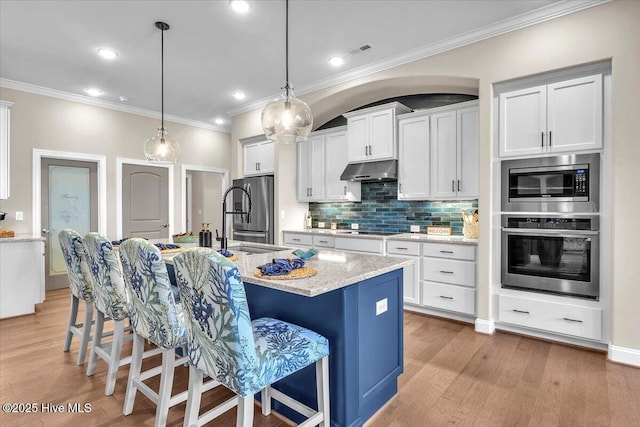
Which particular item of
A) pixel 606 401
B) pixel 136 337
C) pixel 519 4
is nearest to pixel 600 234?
pixel 606 401

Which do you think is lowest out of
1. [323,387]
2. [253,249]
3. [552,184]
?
[323,387]

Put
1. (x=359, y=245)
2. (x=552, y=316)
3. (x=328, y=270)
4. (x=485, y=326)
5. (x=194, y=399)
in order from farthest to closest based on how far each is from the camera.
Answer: (x=359, y=245)
(x=485, y=326)
(x=552, y=316)
(x=328, y=270)
(x=194, y=399)

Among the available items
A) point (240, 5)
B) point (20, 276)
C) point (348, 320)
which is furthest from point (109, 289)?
point (20, 276)

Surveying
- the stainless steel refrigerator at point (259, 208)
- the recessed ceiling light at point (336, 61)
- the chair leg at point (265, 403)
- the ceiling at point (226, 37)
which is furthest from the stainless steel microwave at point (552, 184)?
the stainless steel refrigerator at point (259, 208)

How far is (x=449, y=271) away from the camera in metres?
3.65

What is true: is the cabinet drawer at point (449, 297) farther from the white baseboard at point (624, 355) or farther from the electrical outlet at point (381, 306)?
the electrical outlet at point (381, 306)

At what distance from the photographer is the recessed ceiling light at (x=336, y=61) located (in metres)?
3.83

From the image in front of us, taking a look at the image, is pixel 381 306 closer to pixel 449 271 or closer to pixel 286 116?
pixel 286 116

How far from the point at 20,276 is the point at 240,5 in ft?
12.8

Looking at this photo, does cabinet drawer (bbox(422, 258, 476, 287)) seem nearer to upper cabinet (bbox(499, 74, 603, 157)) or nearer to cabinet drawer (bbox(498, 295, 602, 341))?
cabinet drawer (bbox(498, 295, 602, 341))

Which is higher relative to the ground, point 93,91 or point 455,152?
point 93,91

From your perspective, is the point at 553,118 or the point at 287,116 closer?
the point at 287,116

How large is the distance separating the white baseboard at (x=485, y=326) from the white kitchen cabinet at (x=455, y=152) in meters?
1.30

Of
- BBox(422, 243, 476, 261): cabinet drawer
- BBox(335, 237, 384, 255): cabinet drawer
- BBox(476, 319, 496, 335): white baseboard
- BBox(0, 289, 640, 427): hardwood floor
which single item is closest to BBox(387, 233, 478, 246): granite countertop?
BBox(422, 243, 476, 261): cabinet drawer
